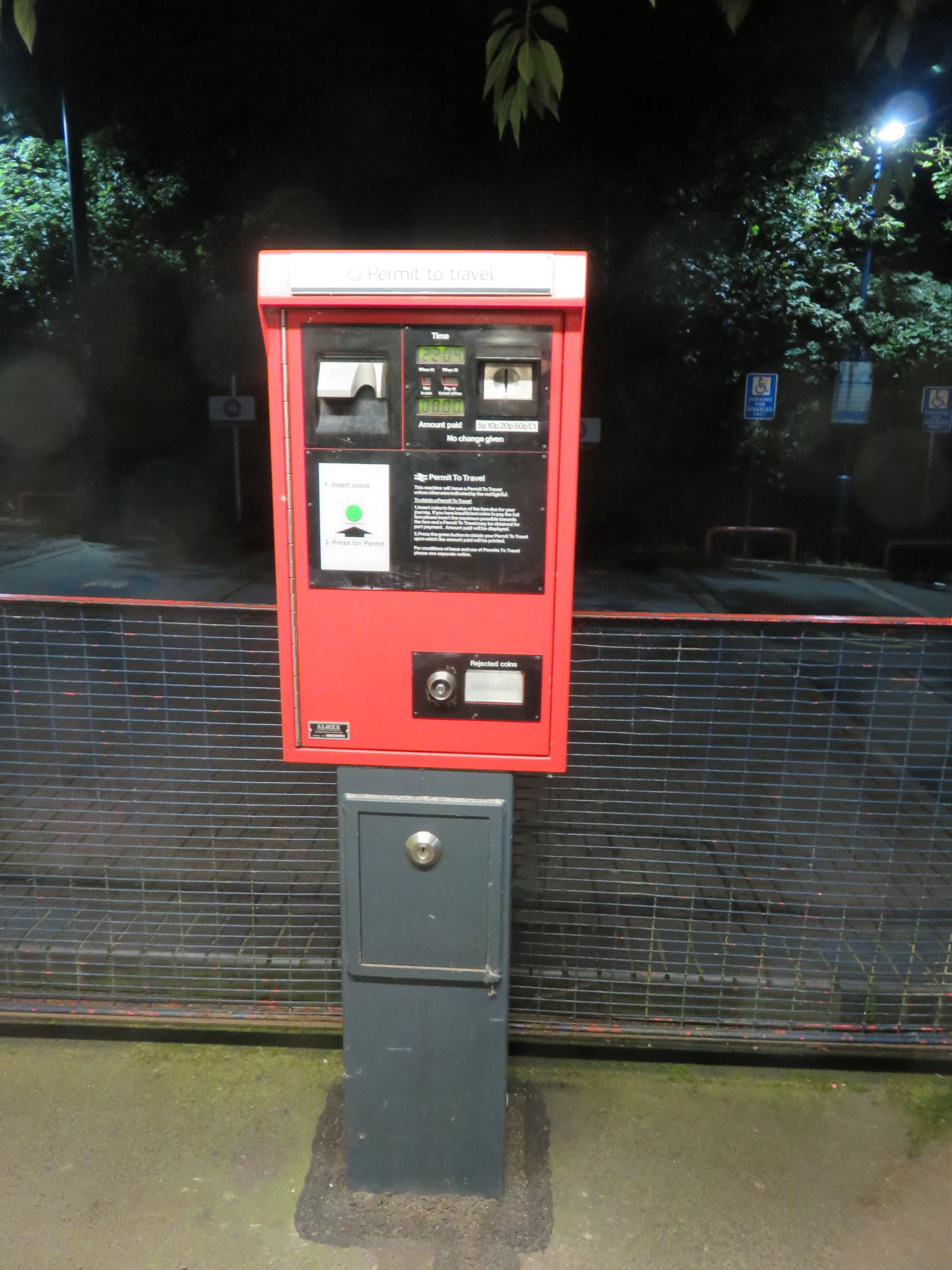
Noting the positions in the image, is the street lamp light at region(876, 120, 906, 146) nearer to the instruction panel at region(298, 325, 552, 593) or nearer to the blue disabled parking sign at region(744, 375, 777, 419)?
the instruction panel at region(298, 325, 552, 593)

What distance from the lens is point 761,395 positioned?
52.7ft

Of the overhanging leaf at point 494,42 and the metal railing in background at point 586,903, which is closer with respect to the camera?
the overhanging leaf at point 494,42

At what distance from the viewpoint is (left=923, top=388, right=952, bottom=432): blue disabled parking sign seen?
598 inches

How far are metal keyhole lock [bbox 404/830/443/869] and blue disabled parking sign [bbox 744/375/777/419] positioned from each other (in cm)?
1517

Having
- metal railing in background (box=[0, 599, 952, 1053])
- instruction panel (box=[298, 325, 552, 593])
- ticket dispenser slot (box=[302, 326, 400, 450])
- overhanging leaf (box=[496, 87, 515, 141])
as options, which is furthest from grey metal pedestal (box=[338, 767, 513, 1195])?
overhanging leaf (box=[496, 87, 515, 141])

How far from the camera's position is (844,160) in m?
16.3

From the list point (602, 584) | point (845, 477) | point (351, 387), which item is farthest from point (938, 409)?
point (351, 387)

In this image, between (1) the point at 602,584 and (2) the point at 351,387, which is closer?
(2) the point at 351,387

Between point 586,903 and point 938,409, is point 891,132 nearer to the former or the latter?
point 586,903

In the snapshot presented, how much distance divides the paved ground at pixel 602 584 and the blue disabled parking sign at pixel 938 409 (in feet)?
8.21

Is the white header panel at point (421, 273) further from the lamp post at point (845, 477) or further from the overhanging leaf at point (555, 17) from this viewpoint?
the lamp post at point (845, 477)

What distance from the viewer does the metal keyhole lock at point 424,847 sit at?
7.87ft

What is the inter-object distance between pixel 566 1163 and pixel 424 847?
121cm

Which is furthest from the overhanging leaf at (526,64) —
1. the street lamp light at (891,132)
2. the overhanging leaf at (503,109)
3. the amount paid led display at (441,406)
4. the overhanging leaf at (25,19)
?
the street lamp light at (891,132)
